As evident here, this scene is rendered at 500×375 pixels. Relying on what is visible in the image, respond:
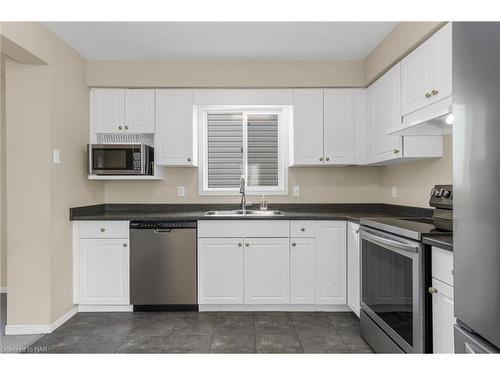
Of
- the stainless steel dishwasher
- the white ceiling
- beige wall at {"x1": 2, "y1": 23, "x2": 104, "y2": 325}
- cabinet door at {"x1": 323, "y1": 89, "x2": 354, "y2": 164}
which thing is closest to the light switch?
beige wall at {"x1": 2, "y1": 23, "x2": 104, "y2": 325}

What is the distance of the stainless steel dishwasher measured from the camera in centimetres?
302

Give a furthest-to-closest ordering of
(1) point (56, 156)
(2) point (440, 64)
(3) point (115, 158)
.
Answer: (3) point (115, 158) → (1) point (56, 156) → (2) point (440, 64)

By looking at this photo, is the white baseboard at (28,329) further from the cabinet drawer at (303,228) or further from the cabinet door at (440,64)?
the cabinet door at (440,64)

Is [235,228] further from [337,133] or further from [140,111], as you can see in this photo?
[140,111]

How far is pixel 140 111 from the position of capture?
133 inches

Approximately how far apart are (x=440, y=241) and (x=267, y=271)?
176 centimetres

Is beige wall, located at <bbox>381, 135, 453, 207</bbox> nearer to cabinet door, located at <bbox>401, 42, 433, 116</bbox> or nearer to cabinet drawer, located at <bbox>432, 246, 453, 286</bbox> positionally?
cabinet door, located at <bbox>401, 42, 433, 116</bbox>

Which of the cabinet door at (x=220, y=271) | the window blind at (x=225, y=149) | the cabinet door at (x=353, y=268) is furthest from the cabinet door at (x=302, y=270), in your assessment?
the window blind at (x=225, y=149)

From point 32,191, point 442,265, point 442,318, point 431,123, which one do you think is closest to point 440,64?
point 431,123

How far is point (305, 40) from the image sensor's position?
2951 millimetres

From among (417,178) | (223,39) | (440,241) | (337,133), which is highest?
(223,39)

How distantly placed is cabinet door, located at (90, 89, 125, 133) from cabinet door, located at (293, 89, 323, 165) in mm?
1752

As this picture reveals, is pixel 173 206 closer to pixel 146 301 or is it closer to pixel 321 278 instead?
pixel 146 301

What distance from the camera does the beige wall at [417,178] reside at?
2.48 meters
